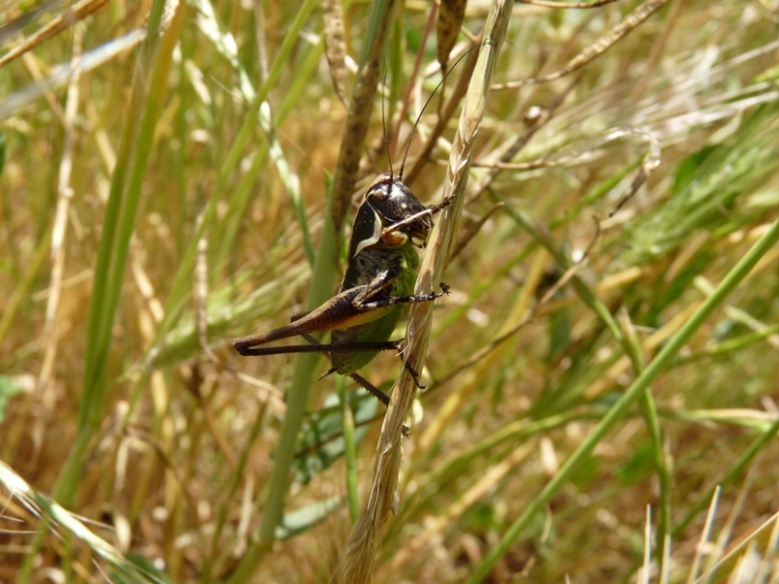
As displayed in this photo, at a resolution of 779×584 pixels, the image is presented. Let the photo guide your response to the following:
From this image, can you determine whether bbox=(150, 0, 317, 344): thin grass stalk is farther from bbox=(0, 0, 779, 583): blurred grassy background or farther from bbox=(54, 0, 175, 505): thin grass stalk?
bbox=(54, 0, 175, 505): thin grass stalk

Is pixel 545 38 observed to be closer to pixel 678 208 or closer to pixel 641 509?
pixel 678 208

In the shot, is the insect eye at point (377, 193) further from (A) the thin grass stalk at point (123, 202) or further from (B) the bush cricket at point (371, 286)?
(A) the thin grass stalk at point (123, 202)

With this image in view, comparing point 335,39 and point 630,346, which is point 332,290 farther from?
point 630,346

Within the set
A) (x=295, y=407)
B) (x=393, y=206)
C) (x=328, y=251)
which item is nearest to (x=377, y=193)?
(x=393, y=206)

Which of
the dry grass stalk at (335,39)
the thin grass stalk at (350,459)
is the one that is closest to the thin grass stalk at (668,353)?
the thin grass stalk at (350,459)

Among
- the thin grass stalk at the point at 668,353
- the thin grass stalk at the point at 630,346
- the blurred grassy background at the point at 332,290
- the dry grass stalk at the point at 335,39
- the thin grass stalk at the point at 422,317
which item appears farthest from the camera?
the blurred grassy background at the point at 332,290

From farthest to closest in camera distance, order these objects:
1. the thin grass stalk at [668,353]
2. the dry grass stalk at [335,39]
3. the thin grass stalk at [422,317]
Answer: the dry grass stalk at [335,39] → the thin grass stalk at [668,353] → the thin grass stalk at [422,317]

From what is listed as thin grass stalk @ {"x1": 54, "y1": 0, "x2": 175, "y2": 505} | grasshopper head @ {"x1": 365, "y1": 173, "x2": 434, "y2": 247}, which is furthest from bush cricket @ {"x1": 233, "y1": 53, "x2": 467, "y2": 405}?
thin grass stalk @ {"x1": 54, "y1": 0, "x2": 175, "y2": 505}
